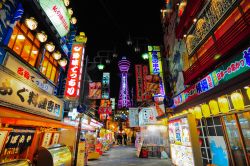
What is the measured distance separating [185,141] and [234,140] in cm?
301

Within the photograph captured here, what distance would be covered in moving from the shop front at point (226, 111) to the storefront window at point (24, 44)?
1148 cm

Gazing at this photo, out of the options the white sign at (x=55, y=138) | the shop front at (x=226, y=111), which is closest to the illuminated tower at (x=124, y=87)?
the white sign at (x=55, y=138)

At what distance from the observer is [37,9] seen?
9852 millimetres

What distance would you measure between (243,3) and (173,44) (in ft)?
31.7

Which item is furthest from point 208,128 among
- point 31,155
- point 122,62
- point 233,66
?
point 122,62

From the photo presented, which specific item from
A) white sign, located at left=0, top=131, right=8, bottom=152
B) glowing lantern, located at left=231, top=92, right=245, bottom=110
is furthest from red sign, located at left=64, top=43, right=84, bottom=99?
glowing lantern, located at left=231, top=92, right=245, bottom=110

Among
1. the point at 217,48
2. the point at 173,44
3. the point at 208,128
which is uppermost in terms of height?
the point at 173,44

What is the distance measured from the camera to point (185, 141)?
25.3 feet

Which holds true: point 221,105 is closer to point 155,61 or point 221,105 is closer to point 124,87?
point 155,61

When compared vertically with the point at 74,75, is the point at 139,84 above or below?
above

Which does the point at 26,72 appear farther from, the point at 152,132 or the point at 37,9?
the point at 152,132

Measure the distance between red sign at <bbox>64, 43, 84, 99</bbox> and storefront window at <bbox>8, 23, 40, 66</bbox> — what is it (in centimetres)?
281

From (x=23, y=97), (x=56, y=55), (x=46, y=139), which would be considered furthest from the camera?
(x=56, y=55)

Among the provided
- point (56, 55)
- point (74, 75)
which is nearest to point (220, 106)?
point (74, 75)
